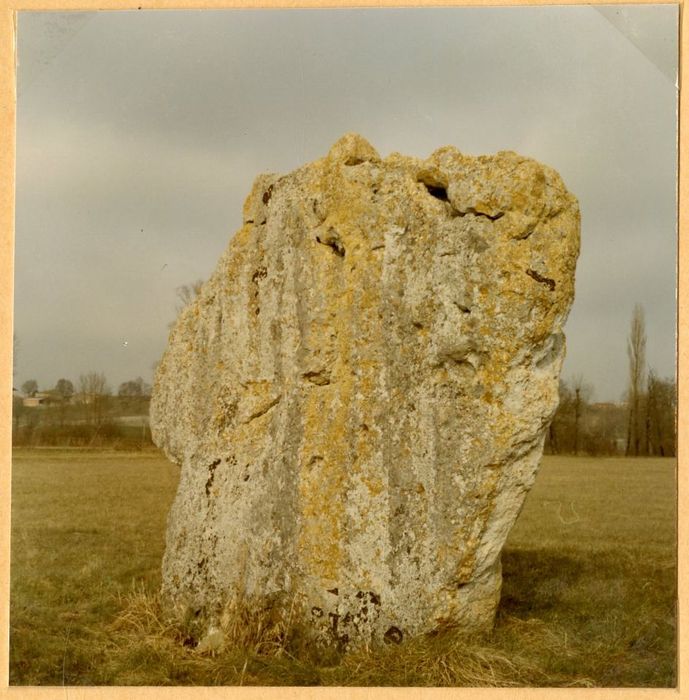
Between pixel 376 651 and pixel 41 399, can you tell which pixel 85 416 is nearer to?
pixel 41 399

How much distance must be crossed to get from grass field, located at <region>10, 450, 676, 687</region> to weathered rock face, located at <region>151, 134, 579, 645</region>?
1.20ft

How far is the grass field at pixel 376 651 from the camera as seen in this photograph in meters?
6.78

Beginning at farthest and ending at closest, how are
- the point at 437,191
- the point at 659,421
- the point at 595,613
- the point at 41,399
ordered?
the point at 659,421
the point at 41,399
the point at 595,613
the point at 437,191

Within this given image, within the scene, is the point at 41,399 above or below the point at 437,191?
below

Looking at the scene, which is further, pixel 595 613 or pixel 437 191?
pixel 595 613

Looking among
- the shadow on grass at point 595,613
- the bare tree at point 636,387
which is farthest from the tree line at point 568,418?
the shadow on grass at point 595,613

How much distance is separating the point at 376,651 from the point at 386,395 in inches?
79.1

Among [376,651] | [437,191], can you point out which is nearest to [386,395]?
[437,191]

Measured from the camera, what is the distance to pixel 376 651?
6.91 metres

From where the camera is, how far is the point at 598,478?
18922 millimetres

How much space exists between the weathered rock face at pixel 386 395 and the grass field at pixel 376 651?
1.20 ft

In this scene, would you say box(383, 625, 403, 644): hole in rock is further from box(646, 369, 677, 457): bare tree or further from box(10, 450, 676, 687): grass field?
box(646, 369, 677, 457): bare tree

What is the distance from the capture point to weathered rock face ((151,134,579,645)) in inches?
267

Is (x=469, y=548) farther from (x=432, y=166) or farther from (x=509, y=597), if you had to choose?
(x=432, y=166)
